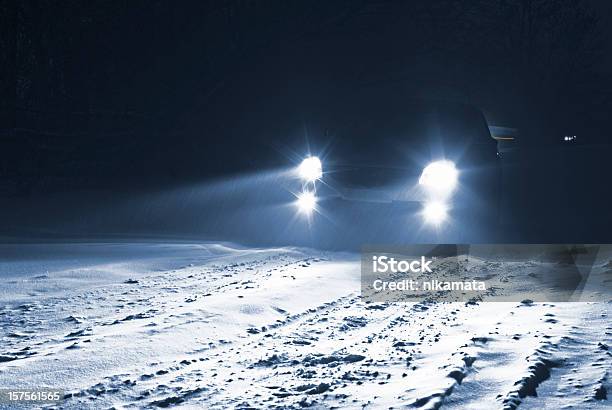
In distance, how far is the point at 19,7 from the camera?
34.2 feet

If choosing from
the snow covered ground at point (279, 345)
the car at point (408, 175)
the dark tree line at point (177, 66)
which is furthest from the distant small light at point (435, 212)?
the dark tree line at point (177, 66)

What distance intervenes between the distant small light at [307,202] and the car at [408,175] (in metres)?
0.01

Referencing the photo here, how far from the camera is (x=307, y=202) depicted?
8.98 metres

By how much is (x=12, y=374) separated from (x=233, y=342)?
1270mm

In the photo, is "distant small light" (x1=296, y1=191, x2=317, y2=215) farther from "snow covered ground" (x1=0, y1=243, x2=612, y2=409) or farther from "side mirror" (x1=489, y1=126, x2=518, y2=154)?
"snow covered ground" (x1=0, y1=243, x2=612, y2=409)

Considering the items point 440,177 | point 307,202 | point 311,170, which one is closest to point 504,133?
point 440,177

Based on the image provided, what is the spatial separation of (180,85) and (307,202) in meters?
4.48

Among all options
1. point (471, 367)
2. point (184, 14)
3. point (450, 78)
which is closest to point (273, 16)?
point (184, 14)

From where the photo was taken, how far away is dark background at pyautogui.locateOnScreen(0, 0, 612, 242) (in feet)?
35.4

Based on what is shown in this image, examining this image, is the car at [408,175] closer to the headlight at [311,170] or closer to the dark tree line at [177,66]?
the headlight at [311,170]

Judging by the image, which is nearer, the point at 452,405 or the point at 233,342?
the point at 452,405

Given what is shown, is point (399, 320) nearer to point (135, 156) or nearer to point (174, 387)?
point (174, 387)

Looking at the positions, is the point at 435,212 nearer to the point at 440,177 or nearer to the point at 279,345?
the point at 440,177

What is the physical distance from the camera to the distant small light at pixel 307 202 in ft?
29.1
